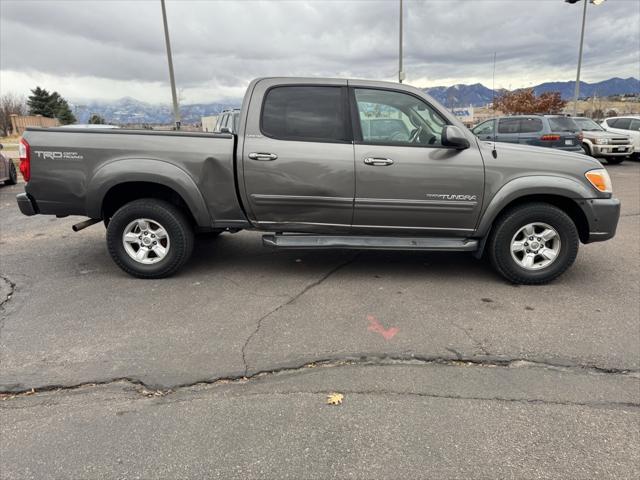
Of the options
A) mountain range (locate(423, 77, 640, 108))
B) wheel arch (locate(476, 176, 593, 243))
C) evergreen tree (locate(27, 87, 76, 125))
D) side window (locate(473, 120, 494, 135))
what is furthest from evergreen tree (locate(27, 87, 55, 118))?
wheel arch (locate(476, 176, 593, 243))

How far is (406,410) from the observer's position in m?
2.63

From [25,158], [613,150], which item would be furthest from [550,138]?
[25,158]

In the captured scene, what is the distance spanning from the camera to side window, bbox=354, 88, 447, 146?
440 centimetres

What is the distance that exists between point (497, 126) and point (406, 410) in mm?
13709

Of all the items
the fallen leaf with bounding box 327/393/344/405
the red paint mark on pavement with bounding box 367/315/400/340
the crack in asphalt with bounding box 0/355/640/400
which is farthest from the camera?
the red paint mark on pavement with bounding box 367/315/400/340

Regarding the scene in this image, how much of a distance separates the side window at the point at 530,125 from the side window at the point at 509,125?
127 millimetres

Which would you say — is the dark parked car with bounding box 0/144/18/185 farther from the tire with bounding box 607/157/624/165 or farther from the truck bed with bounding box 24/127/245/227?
the tire with bounding box 607/157/624/165

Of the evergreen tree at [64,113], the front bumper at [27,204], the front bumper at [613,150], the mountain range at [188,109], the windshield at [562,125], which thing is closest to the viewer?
the front bumper at [27,204]

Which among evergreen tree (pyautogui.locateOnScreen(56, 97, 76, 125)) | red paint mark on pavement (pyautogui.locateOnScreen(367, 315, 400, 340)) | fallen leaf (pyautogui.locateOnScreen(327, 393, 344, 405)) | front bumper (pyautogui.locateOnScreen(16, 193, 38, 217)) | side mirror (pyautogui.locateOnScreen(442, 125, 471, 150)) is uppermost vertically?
evergreen tree (pyautogui.locateOnScreen(56, 97, 76, 125))

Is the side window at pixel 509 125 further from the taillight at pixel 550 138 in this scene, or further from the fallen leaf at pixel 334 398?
the fallen leaf at pixel 334 398

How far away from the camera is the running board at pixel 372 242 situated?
14.7ft

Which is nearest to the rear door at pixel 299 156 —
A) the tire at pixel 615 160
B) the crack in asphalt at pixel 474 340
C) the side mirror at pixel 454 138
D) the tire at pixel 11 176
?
the side mirror at pixel 454 138

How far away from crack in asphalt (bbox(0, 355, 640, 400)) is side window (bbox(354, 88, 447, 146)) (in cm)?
212

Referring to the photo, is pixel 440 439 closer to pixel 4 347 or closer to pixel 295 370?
pixel 295 370
